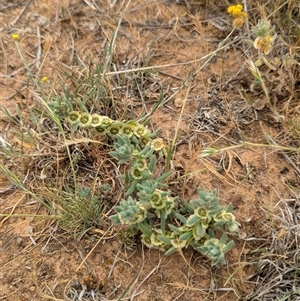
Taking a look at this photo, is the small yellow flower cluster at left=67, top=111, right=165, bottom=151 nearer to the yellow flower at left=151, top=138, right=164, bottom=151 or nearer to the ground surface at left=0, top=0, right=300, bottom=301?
the yellow flower at left=151, top=138, right=164, bottom=151

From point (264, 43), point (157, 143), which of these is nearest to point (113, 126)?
point (157, 143)

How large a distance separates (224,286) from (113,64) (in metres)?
1.14

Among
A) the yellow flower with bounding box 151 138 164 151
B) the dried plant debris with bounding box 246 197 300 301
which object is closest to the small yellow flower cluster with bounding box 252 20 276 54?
the yellow flower with bounding box 151 138 164 151

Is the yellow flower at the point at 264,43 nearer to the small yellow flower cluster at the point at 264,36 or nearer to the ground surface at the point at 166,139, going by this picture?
the small yellow flower cluster at the point at 264,36

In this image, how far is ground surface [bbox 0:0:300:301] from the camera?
1812mm

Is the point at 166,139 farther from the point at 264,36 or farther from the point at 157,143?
the point at 264,36

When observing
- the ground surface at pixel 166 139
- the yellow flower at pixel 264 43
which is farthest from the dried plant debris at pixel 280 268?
the yellow flower at pixel 264 43

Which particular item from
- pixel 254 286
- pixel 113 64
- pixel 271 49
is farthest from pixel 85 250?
pixel 271 49

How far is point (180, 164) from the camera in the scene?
2.02 m

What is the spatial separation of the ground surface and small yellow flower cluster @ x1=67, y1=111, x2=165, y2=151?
0.48 ft

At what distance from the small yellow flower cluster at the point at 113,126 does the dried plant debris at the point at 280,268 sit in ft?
1.84

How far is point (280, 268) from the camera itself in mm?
1766

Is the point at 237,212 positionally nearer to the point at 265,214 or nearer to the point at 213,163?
the point at 265,214

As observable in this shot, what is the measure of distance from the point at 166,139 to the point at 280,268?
70cm
